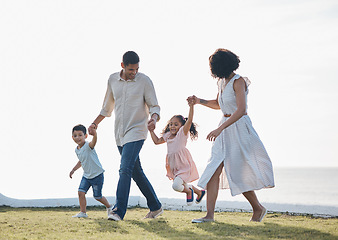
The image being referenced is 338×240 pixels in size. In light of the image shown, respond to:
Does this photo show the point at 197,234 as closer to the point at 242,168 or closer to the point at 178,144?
the point at 242,168

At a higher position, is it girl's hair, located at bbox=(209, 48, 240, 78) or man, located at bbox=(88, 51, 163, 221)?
girl's hair, located at bbox=(209, 48, 240, 78)

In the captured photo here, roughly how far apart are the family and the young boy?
188 millimetres

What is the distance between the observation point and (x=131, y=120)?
5480 mm

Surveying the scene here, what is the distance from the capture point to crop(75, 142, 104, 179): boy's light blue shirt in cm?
650

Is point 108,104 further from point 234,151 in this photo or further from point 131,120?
point 234,151

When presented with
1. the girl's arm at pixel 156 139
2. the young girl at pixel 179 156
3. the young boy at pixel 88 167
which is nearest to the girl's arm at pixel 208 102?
the young girl at pixel 179 156

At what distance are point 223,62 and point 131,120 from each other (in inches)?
45.6

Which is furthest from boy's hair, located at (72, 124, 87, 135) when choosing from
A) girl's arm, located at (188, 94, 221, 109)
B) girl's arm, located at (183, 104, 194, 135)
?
girl's arm, located at (188, 94, 221, 109)

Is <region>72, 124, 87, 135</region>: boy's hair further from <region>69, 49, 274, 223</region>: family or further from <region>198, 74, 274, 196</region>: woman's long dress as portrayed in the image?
<region>198, 74, 274, 196</region>: woman's long dress

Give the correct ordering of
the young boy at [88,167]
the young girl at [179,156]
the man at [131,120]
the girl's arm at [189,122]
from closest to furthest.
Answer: the man at [131,120], the girl's arm at [189,122], the young girl at [179,156], the young boy at [88,167]

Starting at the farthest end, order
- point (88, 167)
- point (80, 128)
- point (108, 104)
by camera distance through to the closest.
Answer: point (80, 128)
point (88, 167)
point (108, 104)

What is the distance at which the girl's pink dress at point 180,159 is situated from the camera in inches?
248

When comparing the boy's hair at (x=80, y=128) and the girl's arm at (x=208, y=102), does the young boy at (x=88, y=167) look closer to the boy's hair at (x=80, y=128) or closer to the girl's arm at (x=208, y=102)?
the boy's hair at (x=80, y=128)

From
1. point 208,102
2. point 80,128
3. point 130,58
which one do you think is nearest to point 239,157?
point 208,102
